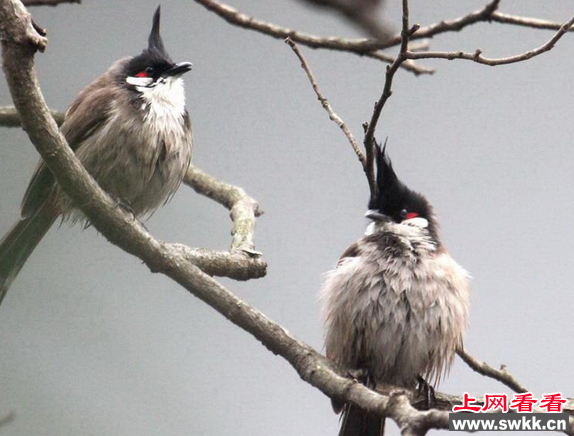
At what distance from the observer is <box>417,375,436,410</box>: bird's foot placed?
3406 mm

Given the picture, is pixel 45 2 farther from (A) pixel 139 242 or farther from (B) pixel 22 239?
(A) pixel 139 242

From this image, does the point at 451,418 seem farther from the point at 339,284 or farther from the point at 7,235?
the point at 7,235

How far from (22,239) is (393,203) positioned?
1.88 metres

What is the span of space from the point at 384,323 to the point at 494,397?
1.03 meters

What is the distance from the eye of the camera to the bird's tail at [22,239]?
3848 millimetres

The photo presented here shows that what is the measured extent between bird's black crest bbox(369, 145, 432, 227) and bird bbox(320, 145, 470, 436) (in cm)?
4

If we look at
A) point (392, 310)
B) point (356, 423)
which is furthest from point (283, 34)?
point (356, 423)

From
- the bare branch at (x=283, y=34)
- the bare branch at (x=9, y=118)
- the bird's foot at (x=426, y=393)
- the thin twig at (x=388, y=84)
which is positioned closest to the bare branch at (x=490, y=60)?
the thin twig at (x=388, y=84)

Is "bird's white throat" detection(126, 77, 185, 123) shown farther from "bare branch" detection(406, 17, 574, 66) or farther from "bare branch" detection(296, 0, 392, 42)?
"bare branch" detection(296, 0, 392, 42)

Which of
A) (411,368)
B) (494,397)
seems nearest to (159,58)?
(411,368)

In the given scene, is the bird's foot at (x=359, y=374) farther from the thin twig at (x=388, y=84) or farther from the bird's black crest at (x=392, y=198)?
the thin twig at (x=388, y=84)

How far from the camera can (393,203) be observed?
4.24 m

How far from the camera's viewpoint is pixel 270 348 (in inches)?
122

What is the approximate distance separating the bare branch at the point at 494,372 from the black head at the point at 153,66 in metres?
2.03
